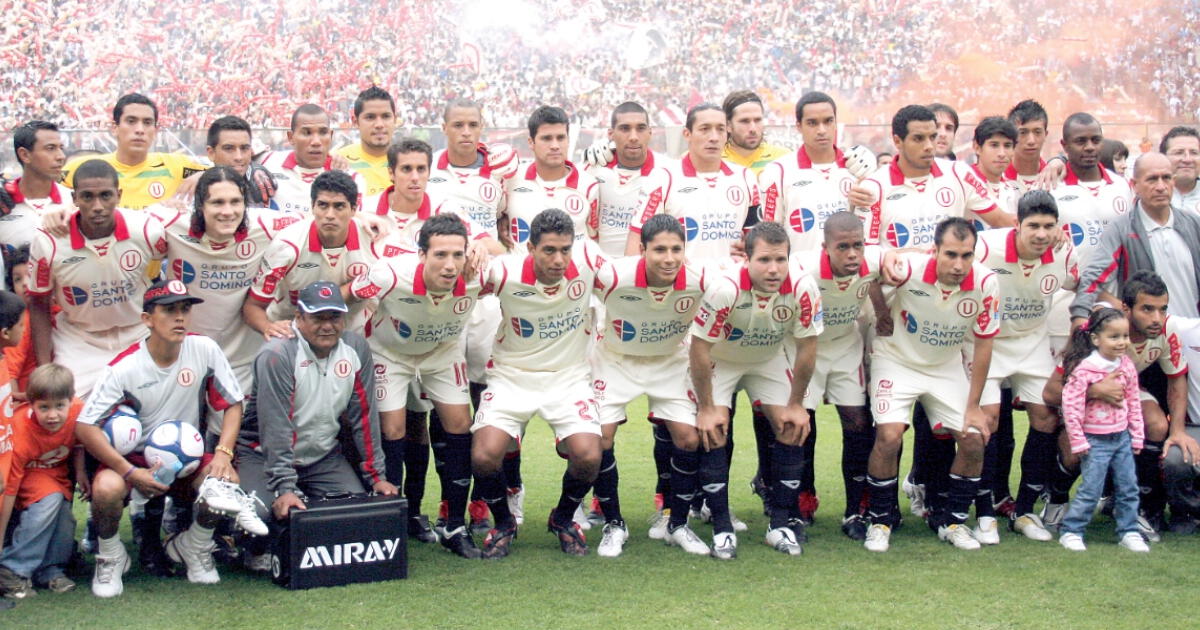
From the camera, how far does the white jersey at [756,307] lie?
5.00 m

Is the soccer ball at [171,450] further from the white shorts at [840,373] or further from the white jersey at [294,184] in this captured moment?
the white shorts at [840,373]

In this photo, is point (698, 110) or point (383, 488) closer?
point (383, 488)

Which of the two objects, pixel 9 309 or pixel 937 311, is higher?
pixel 937 311

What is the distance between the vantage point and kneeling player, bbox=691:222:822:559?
4.99 meters

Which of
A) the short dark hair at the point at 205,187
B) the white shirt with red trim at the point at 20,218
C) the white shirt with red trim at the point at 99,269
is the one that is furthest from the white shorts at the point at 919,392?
the white shirt with red trim at the point at 20,218

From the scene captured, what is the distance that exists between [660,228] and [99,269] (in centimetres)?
237

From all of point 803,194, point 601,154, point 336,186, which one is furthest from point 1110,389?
point 336,186

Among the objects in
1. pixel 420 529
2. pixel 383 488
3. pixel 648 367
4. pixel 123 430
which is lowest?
pixel 420 529

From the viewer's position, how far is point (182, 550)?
4.63 meters

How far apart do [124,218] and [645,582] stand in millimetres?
2654

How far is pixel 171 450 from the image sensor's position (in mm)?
4512

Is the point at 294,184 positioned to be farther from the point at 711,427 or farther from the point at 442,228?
the point at 711,427

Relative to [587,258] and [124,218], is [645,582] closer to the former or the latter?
[587,258]

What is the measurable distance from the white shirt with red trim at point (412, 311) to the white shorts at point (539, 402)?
0.30 m
